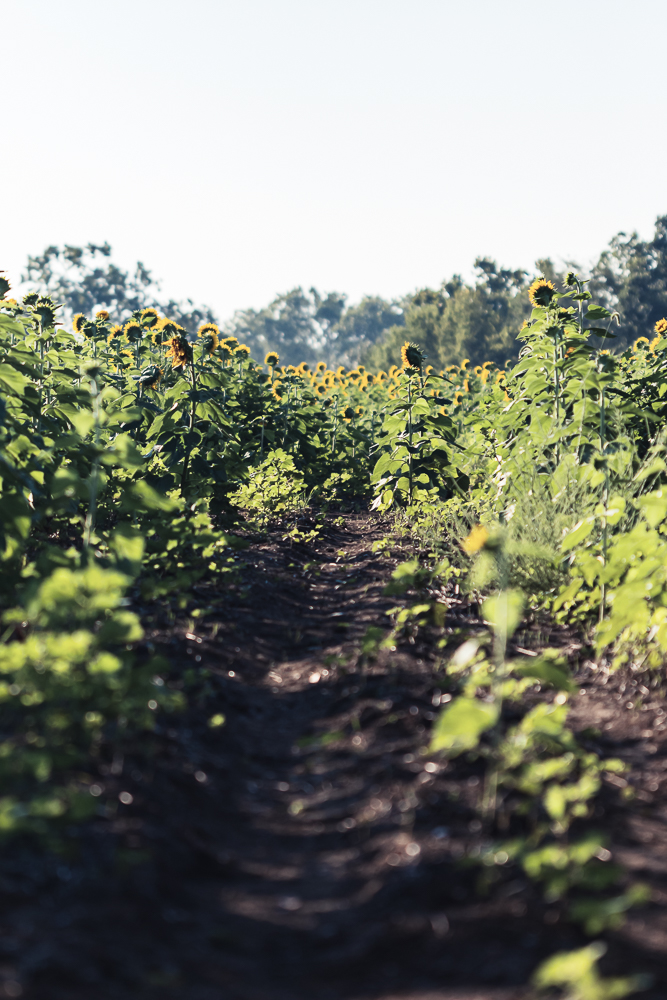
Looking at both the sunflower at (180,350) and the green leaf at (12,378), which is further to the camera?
the sunflower at (180,350)

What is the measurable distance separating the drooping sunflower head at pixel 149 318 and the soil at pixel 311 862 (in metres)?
4.91

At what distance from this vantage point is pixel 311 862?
2.59 meters

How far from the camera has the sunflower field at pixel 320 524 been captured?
8.21ft

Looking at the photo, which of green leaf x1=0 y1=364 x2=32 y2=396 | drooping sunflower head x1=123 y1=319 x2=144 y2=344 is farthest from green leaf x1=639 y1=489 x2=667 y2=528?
drooping sunflower head x1=123 y1=319 x2=144 y2=344

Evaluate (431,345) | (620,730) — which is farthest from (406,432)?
(431,345)

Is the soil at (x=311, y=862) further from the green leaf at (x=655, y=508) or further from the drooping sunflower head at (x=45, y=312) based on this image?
the drooping sunflower head at (x=45, y=312)

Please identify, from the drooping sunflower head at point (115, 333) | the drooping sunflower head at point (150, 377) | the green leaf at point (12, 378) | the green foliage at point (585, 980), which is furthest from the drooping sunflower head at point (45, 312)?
the green foliage at point (585, 980)

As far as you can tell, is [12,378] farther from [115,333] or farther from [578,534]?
[115,333]

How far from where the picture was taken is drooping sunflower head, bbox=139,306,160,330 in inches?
328

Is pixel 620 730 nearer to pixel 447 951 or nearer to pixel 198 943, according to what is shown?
pixel 447 951

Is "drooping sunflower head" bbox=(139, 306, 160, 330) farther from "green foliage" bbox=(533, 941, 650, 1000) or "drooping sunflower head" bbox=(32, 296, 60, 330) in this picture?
"green foliage" bbox=(533, 941, 650, 1000)

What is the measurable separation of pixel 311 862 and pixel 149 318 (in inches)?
265

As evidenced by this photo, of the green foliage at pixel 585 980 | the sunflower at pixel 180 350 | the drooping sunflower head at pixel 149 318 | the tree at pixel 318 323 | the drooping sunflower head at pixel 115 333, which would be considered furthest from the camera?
the tree at pixel 318 323

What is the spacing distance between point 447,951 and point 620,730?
5.55 ft
